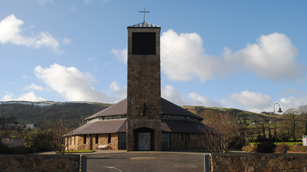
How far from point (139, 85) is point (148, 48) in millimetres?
4823

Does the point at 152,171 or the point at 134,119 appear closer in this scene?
the point at 152,171

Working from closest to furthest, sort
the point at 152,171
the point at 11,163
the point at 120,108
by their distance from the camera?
1. the point at 11,163
2. the point at 152,171
3. the point at 120,108

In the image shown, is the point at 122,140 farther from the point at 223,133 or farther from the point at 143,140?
the point at 223,133

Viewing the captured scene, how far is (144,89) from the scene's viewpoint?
29609 millimetres

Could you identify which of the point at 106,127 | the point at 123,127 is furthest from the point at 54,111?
the point at 123,127

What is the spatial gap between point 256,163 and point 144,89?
19.5 m

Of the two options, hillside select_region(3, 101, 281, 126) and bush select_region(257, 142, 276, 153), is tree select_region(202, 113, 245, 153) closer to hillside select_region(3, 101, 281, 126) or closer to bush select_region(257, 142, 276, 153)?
bush select_region(257, 142, 276, 153)

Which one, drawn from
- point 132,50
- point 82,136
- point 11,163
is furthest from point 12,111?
point 11,163

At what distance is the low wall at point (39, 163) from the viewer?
428 inches

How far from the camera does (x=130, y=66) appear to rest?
99.1 feet

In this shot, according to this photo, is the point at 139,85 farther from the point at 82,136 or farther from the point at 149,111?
the point at 82,136

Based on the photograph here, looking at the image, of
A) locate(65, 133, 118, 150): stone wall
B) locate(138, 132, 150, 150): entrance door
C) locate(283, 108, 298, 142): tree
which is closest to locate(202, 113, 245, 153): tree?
locate(138, 132, 150, 150): entrance door

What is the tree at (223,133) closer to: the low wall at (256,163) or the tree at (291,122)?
the low wall at (256,163)

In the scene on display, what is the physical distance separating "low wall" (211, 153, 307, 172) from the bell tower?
59.7ft
